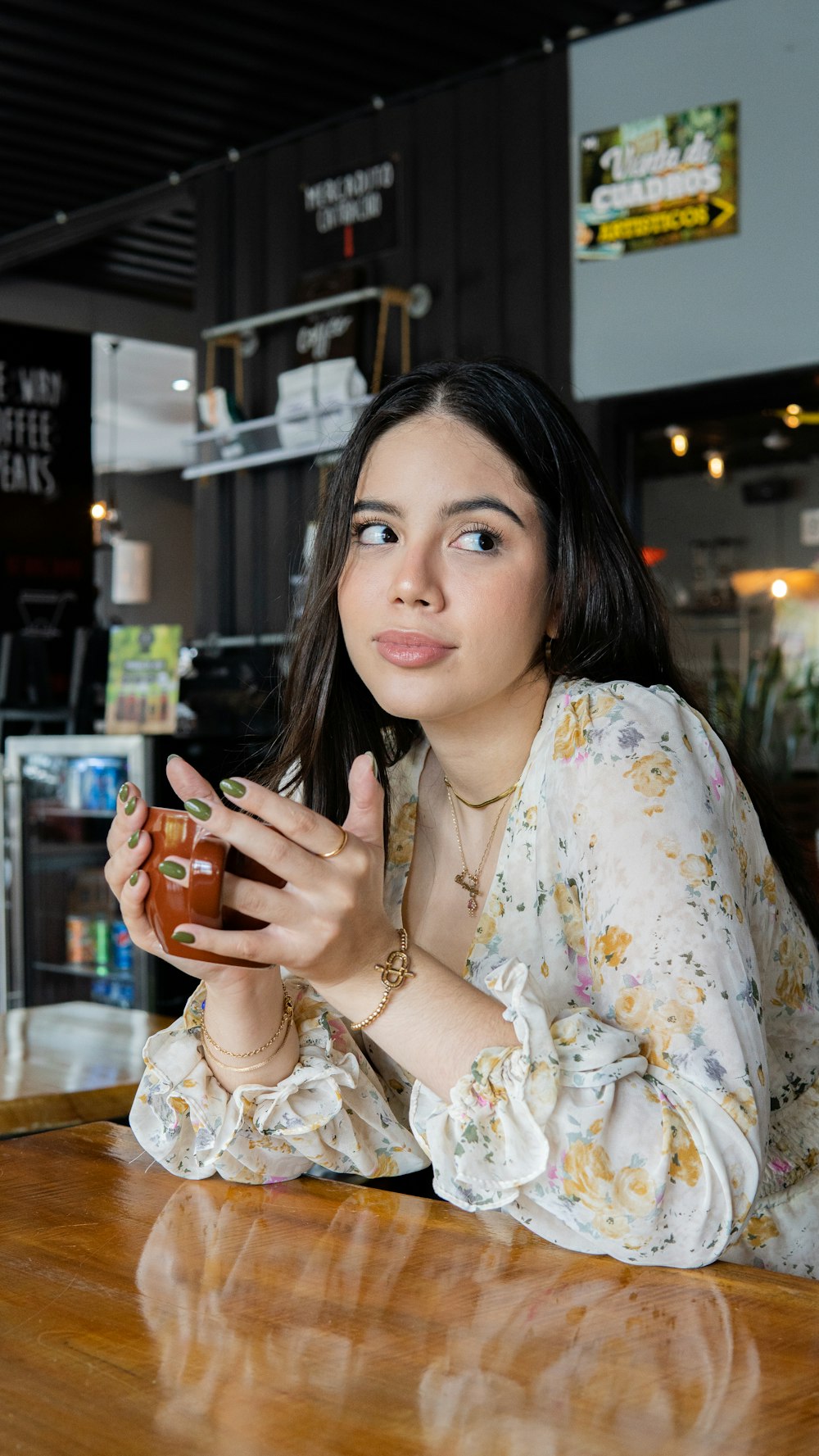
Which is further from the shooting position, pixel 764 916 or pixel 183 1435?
pixel 764 916

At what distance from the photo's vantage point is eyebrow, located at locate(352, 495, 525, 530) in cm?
A: 146

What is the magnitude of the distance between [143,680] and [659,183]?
2.14 metres


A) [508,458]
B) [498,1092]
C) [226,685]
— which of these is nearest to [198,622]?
[226,685]

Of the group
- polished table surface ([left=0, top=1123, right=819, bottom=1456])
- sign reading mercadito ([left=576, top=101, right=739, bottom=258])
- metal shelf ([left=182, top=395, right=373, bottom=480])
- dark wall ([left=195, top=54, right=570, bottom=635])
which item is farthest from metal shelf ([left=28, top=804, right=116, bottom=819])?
polished table surface ([left=0, top=1123, right=819, bottom=1456])

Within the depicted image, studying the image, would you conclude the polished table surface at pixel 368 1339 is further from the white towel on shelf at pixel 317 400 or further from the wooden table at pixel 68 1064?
the white towel on shelf at pixel 317 400

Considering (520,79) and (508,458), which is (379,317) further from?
(508,458)

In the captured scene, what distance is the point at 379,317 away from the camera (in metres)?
5.17

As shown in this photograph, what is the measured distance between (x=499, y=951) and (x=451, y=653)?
1.01 feet

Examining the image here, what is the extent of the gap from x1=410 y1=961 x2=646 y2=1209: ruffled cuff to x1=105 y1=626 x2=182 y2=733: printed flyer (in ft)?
11.3

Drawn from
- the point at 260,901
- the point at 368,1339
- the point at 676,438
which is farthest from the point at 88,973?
the point at 368,1339

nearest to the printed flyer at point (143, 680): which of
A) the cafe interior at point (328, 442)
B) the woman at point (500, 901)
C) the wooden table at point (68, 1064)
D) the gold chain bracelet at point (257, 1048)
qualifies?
the cafe interior at point (328, 442)

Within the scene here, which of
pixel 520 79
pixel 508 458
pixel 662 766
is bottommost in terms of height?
pixel 662 766

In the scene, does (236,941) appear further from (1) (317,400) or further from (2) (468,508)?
(1) (317,400)

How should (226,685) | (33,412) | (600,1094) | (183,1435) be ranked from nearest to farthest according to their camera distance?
(183,1435)
(600,1094)
(226,685)
(33,412)
